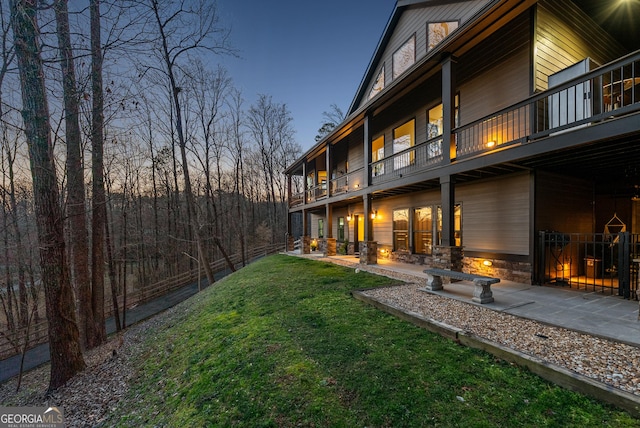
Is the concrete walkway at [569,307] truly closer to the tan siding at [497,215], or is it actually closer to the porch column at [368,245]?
the tan siding at [497,215]

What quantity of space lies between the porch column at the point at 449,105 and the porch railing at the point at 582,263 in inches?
117

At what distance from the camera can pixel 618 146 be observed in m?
4.98

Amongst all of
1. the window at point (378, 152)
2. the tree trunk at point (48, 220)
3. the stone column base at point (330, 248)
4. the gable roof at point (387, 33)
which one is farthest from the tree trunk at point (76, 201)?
the gable roof at point (387, 33)

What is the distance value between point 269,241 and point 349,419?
26.9m

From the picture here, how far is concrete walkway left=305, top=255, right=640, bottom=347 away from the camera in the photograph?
12.1 ft

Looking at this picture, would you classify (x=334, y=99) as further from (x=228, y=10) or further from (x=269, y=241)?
(x=228, y=10)

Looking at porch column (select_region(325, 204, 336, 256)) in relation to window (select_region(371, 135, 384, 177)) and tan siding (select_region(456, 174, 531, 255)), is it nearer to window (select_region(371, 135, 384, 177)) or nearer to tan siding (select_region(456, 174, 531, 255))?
window (select_region(371, 135, 384, 177))

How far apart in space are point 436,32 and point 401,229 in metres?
7.79

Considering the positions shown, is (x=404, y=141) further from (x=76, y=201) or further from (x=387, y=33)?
(x=76, y=201)

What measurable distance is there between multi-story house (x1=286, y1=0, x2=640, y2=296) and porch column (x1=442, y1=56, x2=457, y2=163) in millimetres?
27

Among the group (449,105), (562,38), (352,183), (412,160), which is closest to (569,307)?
(449,105)

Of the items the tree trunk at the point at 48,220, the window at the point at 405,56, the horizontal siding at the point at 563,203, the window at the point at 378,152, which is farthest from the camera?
the window at the point at 378,152

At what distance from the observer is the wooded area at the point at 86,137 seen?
13.4 ft

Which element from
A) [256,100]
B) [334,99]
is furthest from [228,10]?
[334,99]
